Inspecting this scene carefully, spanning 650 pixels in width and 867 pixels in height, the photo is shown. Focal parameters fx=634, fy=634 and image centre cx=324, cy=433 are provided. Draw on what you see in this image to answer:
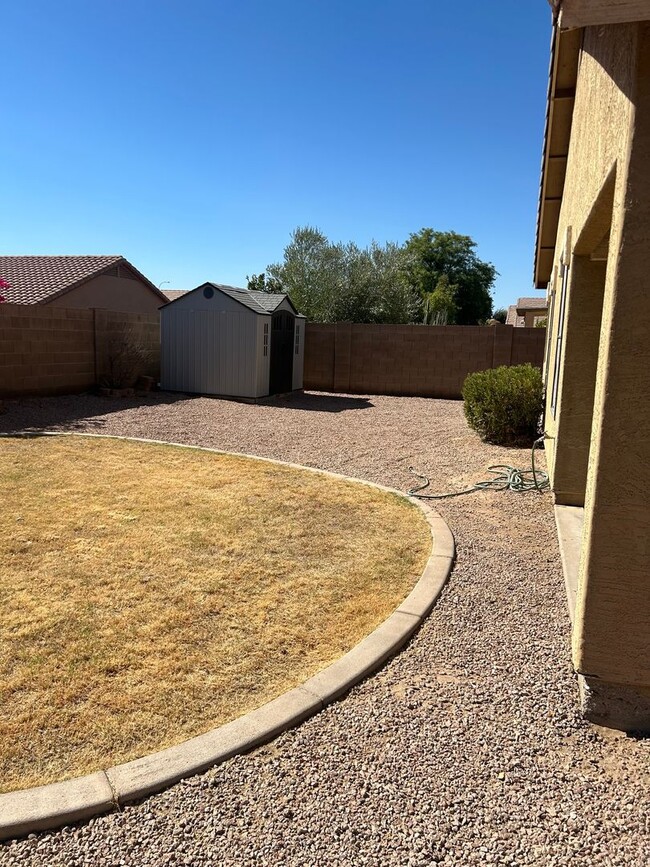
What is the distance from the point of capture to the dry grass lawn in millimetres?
2863

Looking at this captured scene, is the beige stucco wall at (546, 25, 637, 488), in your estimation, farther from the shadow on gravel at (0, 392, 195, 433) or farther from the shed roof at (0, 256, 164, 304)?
the shed roof at (0, 256, 164, 304)

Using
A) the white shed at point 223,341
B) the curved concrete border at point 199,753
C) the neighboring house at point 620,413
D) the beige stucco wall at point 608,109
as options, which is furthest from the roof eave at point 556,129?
the white shed at point 223,341

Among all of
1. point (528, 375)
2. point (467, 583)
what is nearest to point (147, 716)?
point (467, 583)

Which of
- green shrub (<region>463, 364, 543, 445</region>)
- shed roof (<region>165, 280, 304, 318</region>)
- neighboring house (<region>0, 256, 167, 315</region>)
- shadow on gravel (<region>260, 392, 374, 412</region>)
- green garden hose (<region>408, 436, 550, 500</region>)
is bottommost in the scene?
green garden hose (<region>408, 436, 550, 500</region>)

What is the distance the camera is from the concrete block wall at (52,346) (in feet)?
40.9

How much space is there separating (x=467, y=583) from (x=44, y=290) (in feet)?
74.9

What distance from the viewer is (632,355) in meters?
2.56

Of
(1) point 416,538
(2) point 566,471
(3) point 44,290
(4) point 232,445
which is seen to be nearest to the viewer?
(1) point 416,538

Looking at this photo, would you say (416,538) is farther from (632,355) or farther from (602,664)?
(632,355)

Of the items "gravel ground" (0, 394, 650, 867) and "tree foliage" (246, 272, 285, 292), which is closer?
"gravel ground" (0, 394, 650, 867)

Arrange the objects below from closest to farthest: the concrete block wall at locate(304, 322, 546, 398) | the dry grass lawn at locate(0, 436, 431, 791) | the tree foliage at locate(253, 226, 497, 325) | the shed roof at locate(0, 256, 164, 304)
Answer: the dry grass lawn at locate(0, 436, 431, 791) < the concrete block wall at locate(304, 322, 546, 398) < the shed roof at locate(0, 256, 164, 304) < the tree foliage at locate(253, 226, 497, 325)

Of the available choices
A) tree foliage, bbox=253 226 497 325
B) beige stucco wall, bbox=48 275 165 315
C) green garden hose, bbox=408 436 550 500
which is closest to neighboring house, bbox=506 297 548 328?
tree foliage, bbox=253 226 497 325

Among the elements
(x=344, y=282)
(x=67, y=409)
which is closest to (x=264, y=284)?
(x=344, y=282)

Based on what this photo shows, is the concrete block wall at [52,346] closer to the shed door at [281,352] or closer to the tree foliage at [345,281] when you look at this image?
the shed door at [281,352]
